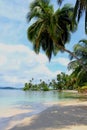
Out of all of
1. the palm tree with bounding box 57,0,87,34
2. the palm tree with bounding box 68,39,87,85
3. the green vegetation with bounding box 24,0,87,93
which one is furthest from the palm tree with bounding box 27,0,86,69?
the palm tree with bounding box 68,39,87,85

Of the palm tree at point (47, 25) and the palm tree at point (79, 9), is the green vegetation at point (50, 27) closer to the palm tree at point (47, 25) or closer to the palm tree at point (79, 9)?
Result: the palm tree at point (47, 25)

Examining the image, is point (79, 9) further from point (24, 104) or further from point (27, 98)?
point (27, 98)

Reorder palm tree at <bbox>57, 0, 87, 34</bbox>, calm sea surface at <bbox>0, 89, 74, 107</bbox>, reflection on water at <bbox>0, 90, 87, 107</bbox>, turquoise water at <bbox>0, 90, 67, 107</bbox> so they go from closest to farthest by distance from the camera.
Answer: palm tree at <bbox>57, 0, 87, 34</bbox>
calm sea surface at <bbox>0, 89, 74, 107</bbox>
turquoise water at <bbox>0, 90, 67, 107</bbox>
reflection on water at <bbox>0, 90, 87, 107</bbox>

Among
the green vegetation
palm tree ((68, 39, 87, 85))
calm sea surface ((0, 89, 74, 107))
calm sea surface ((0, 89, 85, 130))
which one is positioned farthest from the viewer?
palm tree ((68, 39, 87, 85))

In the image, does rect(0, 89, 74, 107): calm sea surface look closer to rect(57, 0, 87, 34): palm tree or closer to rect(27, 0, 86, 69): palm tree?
rect(27, 0, 86, 69): palm tree

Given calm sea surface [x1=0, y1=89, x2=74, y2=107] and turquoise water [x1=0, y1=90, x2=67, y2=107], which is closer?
calm sea surface [x1=0, y1=89, x2=74, y2=107]

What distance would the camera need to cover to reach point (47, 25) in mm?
23234

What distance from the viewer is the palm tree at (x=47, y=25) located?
23500mm

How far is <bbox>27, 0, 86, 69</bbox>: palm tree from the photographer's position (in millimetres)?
23500

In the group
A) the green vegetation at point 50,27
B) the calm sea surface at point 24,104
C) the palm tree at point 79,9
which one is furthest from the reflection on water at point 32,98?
the palm tree at point 79,9

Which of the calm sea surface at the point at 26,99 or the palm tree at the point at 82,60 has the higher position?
the palm tree at the point at 82,60

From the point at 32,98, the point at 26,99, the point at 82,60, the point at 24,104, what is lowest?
the point at 24,104

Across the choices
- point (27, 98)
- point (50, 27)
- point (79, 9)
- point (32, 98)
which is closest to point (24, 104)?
point (50, 27)

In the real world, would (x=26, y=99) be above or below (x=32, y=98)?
below
